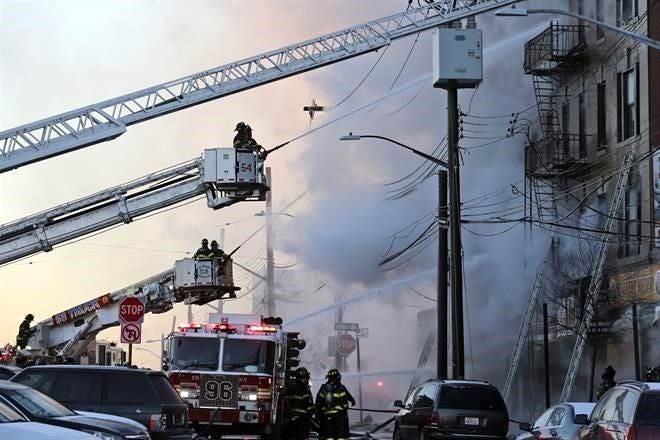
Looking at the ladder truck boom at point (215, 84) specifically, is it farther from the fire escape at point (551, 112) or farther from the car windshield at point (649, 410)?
the car windshield at point (649, 410)

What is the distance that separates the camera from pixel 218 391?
21.4m

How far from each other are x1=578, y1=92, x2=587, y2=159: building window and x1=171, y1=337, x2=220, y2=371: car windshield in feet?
52.2

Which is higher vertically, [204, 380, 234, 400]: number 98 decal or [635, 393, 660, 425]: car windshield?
[635, 393, 660, 425]: car windshield

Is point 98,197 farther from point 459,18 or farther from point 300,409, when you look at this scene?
point 459,18

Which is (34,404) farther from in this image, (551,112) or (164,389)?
(551,112)

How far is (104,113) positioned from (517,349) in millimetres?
14043

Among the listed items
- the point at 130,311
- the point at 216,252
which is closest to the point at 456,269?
the point at 130,311

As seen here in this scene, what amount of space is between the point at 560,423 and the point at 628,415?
4146mm

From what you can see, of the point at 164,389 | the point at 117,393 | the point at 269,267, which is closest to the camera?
the point at 117,393

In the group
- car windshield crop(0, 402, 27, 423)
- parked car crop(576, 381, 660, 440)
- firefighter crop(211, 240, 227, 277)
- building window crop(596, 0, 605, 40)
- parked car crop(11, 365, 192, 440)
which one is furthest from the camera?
building window crop(596, 0, 605, 40)

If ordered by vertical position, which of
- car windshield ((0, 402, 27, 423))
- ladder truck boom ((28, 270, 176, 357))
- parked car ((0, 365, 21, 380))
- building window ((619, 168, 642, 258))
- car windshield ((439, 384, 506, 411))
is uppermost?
building window ((619, 168, 642, 258))

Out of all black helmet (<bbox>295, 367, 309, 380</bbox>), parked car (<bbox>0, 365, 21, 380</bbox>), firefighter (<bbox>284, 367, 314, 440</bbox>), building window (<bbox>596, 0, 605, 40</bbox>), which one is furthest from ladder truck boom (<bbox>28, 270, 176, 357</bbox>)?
building window (<bbox>596, 0, 605, 40</bbox>)

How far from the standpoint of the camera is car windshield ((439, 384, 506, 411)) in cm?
1983

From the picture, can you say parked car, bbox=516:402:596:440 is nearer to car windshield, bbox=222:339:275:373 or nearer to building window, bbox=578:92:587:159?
car windshield, bbox=222:339:275:373
